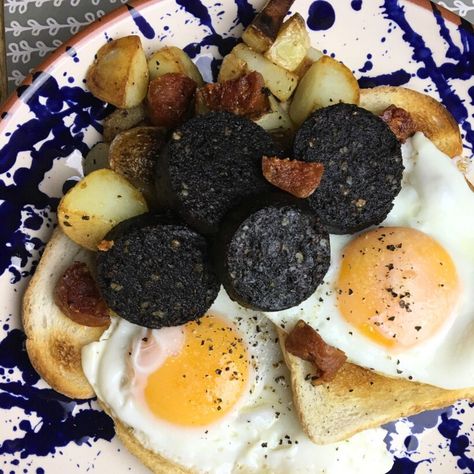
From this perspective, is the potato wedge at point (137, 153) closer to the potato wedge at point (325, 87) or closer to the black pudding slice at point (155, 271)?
the black pudding slice at point (155, 271)

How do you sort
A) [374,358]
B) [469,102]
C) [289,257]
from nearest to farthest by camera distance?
1. [289,257]
2. [374,358]
3. [469,102]

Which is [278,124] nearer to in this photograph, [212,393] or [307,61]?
[307,61]

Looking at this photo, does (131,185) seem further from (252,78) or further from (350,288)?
(350,288)

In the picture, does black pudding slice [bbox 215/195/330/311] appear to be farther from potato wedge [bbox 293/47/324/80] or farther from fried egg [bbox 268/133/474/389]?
potato wedge [bbox 293/47/324/80]

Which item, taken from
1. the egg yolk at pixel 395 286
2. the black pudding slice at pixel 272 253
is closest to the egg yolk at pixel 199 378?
the black pudding slice at pixel 272 253

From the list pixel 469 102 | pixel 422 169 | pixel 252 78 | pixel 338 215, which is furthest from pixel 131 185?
pixel 469 102

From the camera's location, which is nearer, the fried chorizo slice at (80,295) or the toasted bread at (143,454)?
the fried chorizo slice at (80,295)
